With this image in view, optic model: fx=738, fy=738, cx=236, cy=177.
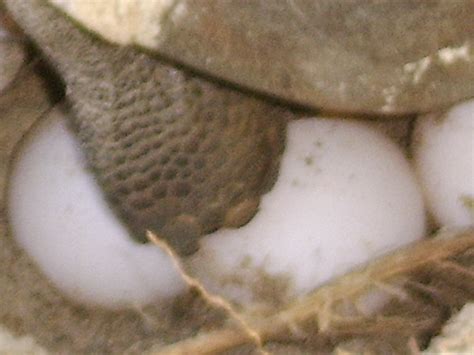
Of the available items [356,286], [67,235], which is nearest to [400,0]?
[356,286]

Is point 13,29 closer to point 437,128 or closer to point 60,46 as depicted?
point 60,46

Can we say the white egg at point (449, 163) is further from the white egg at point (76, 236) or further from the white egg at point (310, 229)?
the white egg at point (76, 236)

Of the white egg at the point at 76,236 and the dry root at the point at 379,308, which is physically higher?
the dry root at the point at 379,308

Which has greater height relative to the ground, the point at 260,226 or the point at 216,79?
the point at 216,79

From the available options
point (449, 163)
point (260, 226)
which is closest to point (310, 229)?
point (260, 226)

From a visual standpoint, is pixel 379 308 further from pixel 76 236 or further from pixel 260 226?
pixel 76 236

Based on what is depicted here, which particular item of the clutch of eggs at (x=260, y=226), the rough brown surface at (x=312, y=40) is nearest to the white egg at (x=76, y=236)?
the clutch of eggs at (x=260, y=226)
